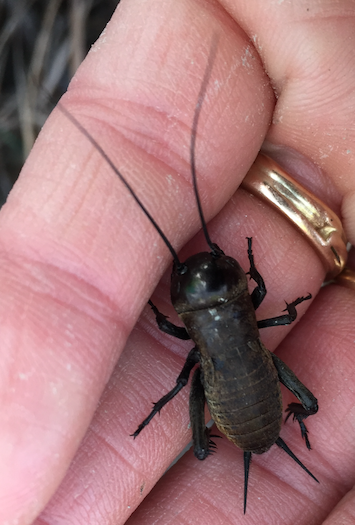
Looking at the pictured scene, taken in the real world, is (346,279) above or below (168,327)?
above

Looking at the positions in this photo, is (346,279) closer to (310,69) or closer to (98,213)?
(310,69)

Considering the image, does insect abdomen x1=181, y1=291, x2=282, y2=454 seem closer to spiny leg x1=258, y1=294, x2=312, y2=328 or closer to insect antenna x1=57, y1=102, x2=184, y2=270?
spiny leg x1=258, y1=294, x2=312, y2=328

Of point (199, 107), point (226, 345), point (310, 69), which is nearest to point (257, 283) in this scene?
point (226, 345)

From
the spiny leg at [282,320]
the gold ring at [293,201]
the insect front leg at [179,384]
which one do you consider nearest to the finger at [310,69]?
the gold ring at [293,201]

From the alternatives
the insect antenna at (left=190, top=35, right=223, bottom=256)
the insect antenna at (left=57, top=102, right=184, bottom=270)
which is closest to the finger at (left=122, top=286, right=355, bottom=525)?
the insect antenna at (left=190, top=35, right=223, bottom=256)

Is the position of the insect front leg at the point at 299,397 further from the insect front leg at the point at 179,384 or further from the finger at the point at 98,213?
the finger at the point at 98,213

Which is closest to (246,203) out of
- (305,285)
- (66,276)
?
(305,285)

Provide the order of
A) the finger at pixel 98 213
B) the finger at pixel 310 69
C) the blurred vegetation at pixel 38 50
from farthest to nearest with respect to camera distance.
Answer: the blurred vegetation at pixel 38 50, the finger at pixel 310 69, the finger at pixel 98 213
